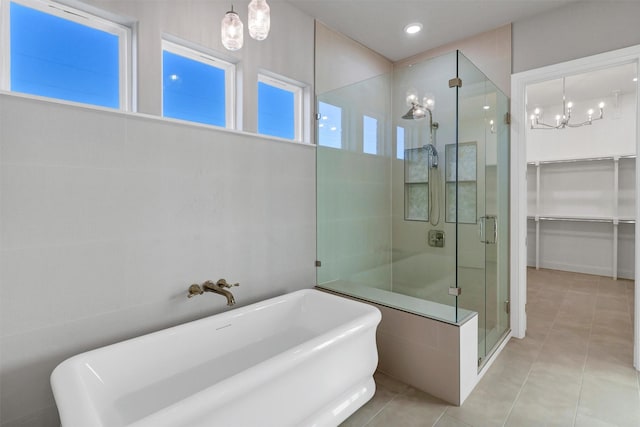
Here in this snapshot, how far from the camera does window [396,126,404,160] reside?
2.68 m

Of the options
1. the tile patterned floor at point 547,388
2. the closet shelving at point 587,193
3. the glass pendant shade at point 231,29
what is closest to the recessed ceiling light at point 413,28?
the glass pendant shade at point 231,29

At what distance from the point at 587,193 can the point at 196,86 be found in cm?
606

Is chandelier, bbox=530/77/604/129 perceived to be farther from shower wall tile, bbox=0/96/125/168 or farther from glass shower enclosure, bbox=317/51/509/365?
shower wall tile, bbox=0/96/125/168

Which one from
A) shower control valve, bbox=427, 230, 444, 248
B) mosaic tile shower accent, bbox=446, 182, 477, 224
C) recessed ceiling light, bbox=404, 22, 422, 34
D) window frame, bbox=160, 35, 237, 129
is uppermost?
recessed ceiling light, bbox=404, 22, 422, 34

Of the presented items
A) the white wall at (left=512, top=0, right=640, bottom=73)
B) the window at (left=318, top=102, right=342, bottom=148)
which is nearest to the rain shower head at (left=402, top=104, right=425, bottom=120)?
the window at (left=318, top=102, right=342, bottom=148)

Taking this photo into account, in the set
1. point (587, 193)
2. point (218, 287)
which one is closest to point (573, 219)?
point (587, 193)

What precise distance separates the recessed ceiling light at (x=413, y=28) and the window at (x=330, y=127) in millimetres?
1027

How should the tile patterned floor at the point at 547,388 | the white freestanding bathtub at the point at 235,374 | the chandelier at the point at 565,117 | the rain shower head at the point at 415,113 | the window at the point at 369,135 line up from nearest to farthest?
the white freestanding bathtub at the point at 235,374 → the tile patterned floor at the point at 547,388 → the rain shower head at the point at 415,113 → the window at the point at 369,135 → the chandelier at the point at 565,117

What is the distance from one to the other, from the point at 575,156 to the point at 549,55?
11.5 feet

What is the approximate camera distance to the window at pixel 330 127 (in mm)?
2854

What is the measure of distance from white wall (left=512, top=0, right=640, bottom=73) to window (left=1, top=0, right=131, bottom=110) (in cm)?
313

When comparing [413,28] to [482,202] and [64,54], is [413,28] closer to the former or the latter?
[482,202]

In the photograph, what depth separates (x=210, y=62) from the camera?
90.5 inches

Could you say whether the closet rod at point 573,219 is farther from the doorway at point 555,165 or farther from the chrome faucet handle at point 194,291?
the chrome faucet handle at point 194,291
